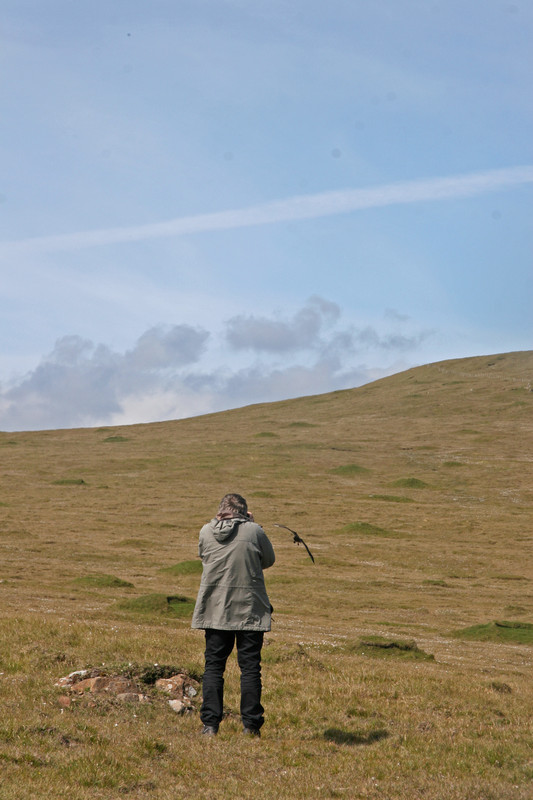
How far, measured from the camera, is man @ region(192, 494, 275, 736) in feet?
37.2

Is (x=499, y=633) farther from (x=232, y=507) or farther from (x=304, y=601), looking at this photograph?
(x=232, y=507)

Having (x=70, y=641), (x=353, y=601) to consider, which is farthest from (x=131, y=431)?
(x=70, y=641)

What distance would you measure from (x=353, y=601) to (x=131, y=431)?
89.9 metres

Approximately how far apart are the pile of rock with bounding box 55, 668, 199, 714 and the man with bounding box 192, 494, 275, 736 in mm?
1490

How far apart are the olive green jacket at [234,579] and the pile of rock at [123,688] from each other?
86.2 inches

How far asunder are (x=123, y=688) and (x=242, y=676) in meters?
2.55

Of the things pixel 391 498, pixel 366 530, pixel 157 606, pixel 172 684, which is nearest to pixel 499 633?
pixel 157 606

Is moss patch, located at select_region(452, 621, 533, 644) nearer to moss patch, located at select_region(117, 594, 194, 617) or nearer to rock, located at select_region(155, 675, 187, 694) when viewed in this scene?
moss patch, located at select_region(117, 594, 194, 617)

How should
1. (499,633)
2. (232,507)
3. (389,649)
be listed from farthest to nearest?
(499,633) < (389,649) < (232,507)

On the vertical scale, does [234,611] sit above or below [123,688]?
above

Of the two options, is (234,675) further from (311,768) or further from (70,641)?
(311,768)

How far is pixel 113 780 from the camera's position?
9023 millimetres

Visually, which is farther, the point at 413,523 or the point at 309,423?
the point at 309,423

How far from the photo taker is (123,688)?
42.4 feet
